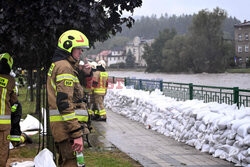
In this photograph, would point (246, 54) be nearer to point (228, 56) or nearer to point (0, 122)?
point (228, 56)

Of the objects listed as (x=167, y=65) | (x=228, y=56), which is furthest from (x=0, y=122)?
(x=167, y=65)

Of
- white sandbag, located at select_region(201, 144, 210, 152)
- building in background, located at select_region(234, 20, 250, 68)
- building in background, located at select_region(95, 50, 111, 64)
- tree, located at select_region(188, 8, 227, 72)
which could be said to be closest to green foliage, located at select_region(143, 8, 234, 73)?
tree, located at select_region(188, 8, 227, 72)

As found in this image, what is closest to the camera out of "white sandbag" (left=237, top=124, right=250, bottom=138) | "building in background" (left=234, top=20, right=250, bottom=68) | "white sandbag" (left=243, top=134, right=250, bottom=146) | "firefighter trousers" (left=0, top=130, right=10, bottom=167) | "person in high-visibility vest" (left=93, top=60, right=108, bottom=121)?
"firefighter trousers" (left=0, top=130, right=10, bottom=167)

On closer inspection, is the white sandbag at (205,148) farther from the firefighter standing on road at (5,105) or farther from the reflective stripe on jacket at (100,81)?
the reflective stripe on jacket at (100,81)

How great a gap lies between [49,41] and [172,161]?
3.06m

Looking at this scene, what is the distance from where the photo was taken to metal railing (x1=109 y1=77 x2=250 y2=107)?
7.74 m

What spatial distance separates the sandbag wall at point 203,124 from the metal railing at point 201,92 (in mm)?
235

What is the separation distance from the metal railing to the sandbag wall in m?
0.23

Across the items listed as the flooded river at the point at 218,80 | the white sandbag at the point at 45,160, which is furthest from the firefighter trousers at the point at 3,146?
the flooded river at the point at 218,80

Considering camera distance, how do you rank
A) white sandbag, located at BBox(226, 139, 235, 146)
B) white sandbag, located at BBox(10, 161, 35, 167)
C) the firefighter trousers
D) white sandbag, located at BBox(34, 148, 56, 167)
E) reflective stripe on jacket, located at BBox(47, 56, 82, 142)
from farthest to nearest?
1. white sandbag, located at BBox(226, 139, 235, 146)
2. white sandbag, located at BBox(10, 161, 35, 167)
3. the firefighter trousers
4. white sandbag, located at BBox(34, 148, 56, 167)
5. reflective stripe on jacket, located at BBox(47, 56, 82, 142)

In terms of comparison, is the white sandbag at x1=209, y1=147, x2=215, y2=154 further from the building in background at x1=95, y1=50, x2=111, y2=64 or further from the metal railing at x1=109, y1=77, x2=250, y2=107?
the building in background at x1=95, y1=50, x2=111, y2=64

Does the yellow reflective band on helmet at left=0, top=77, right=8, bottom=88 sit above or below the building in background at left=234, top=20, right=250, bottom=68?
below

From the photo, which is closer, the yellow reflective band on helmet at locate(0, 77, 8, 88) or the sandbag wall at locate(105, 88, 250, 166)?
the yellow reflective band on helmet at locate(0, 77, 8, 88)

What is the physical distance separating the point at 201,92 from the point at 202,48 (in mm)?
61498
